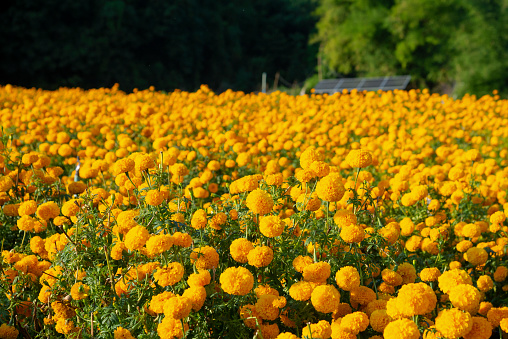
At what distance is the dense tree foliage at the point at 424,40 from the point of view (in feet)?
67.6

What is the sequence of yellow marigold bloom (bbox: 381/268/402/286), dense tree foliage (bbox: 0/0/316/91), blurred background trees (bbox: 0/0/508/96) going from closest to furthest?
1. yellow marigold bloom (bbox: 381/268/402/286)
2. dense tree foliage (bbox: 0/0/316/91)
3. blurred background trees (bbox: 0/0/508/96)

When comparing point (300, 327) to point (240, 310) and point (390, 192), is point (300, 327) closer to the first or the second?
point (240, 310)

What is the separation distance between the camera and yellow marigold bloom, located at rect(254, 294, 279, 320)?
1.64 metres

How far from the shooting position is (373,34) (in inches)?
1011

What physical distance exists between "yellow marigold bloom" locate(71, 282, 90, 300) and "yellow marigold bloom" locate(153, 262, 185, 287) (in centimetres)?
30

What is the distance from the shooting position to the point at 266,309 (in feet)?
5.38

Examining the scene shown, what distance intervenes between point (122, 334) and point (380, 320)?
0.86 meters

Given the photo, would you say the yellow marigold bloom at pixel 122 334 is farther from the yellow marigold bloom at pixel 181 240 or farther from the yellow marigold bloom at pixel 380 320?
the yellow marigold bloom at pixel 380 320

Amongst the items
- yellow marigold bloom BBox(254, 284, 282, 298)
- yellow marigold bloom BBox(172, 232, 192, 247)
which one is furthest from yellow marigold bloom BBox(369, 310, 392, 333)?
yellow marigold bloom BBox(172, 232, 192, 247)

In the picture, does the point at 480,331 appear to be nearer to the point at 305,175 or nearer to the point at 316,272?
the point at 316,272

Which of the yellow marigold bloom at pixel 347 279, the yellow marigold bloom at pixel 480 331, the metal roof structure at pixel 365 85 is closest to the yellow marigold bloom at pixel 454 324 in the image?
the yellow marigold bloom at pixel 480 331

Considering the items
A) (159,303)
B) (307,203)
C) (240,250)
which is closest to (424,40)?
(307,203)

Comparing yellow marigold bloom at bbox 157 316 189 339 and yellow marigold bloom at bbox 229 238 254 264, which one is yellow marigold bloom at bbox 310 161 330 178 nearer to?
yellow marigold bloom at bbox 229 238 254 264

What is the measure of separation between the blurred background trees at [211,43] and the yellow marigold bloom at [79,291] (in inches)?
804
